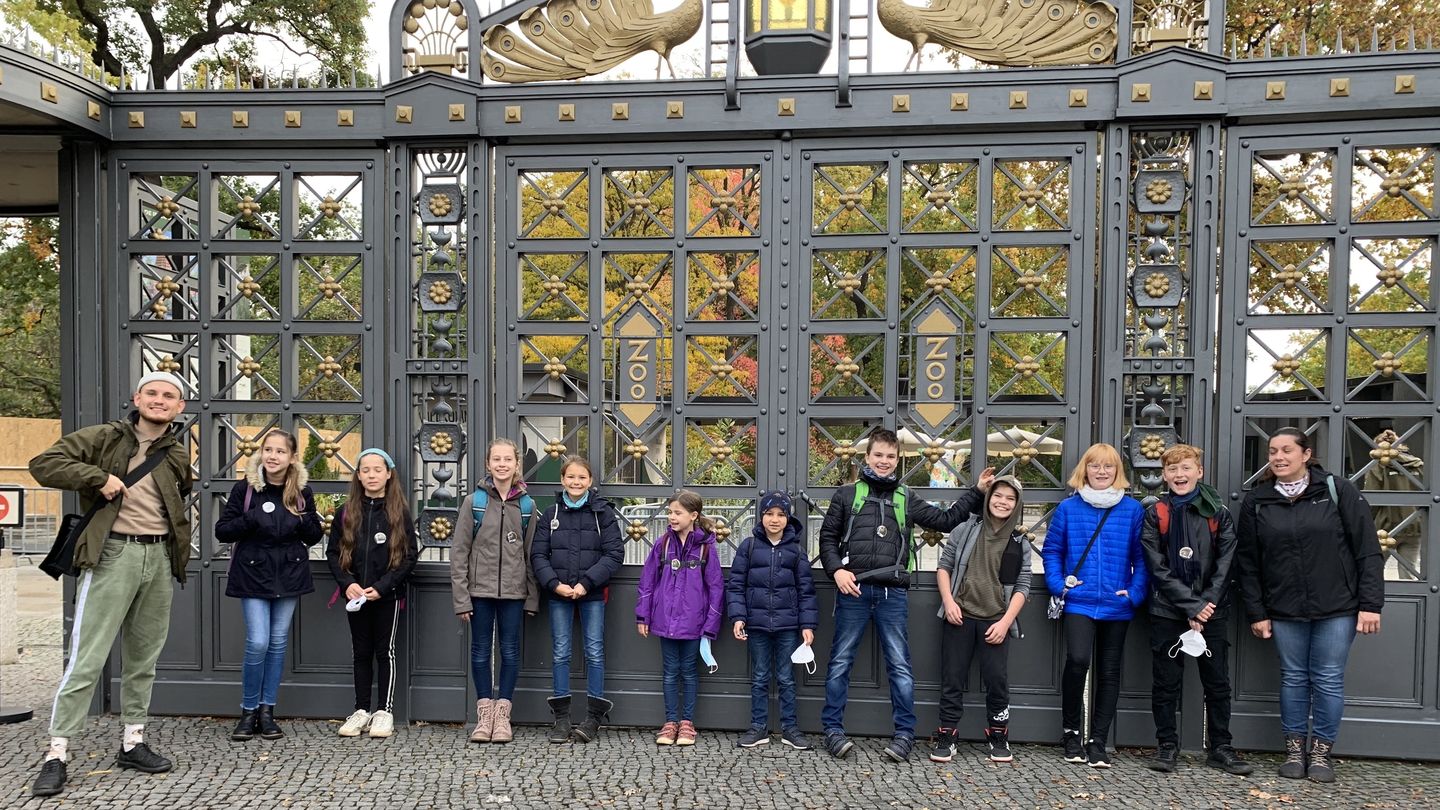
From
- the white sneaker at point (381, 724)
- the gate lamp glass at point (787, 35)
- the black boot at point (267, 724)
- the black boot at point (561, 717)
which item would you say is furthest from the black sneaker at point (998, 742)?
the black boot at point (267, 724)

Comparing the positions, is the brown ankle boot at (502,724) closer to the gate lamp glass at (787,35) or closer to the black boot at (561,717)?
the black boot at (561,717)

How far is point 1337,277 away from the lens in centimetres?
491

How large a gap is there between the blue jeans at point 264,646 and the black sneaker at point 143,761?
21.2 inches

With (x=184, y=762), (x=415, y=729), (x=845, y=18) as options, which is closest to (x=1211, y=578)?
(x=845, y=18)

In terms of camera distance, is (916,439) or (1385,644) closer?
(1385,644)

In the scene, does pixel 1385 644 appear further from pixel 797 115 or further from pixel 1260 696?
pixel 797 115

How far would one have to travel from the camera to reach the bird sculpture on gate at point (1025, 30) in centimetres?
500

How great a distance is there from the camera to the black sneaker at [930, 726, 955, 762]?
4.76 metres

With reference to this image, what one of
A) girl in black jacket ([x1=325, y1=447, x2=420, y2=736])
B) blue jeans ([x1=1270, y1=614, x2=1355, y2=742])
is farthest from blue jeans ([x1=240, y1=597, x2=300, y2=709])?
blue jeans ([x1=1270, y1=614, x2=1355, y2=742])

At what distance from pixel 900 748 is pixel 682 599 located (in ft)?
4.65

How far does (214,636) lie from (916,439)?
444cm

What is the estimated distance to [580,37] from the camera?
5250 mm

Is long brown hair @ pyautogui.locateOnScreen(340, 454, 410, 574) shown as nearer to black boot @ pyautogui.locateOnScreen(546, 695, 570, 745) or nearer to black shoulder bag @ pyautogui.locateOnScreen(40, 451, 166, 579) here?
black shoulder bag @ pyautogui.locateOnScreen(40, 451, 166, 579)

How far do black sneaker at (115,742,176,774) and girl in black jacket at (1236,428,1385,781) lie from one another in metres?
5.68
